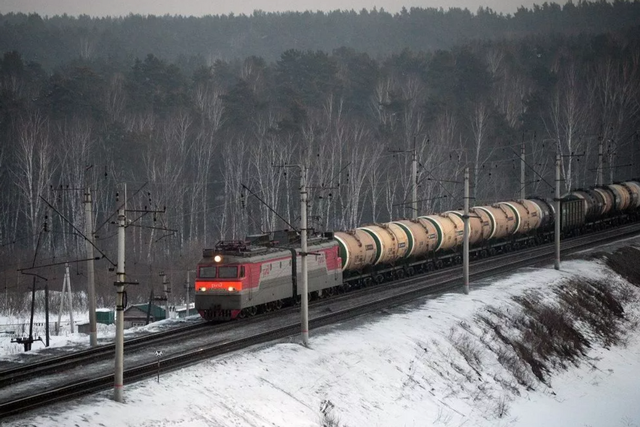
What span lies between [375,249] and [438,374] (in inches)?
565

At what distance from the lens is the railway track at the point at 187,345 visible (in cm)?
2814

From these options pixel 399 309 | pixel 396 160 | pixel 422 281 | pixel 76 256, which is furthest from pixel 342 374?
pixel 396 160

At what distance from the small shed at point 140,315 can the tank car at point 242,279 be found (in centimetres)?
1216

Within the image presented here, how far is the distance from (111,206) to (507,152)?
158 feet

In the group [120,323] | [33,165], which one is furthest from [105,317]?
[33,165]

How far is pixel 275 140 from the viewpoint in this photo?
9350 centimetres

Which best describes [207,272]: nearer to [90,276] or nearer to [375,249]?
[90,276]

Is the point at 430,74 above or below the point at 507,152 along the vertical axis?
above

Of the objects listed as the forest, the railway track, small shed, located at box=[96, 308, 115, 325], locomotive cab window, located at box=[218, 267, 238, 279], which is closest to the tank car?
locomotive cab window, located at box=[218, 267, 238, 279]

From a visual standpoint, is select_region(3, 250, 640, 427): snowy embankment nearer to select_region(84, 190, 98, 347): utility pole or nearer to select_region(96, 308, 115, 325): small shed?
select_region(84, 190, 98, 347): utility pole

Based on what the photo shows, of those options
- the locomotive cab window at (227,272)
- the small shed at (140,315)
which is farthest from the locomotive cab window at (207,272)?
the small shed at (140,315)

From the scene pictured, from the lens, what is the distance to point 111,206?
88.2m

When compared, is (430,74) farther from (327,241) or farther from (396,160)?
(327,241)

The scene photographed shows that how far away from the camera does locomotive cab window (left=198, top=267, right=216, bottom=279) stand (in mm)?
39625
